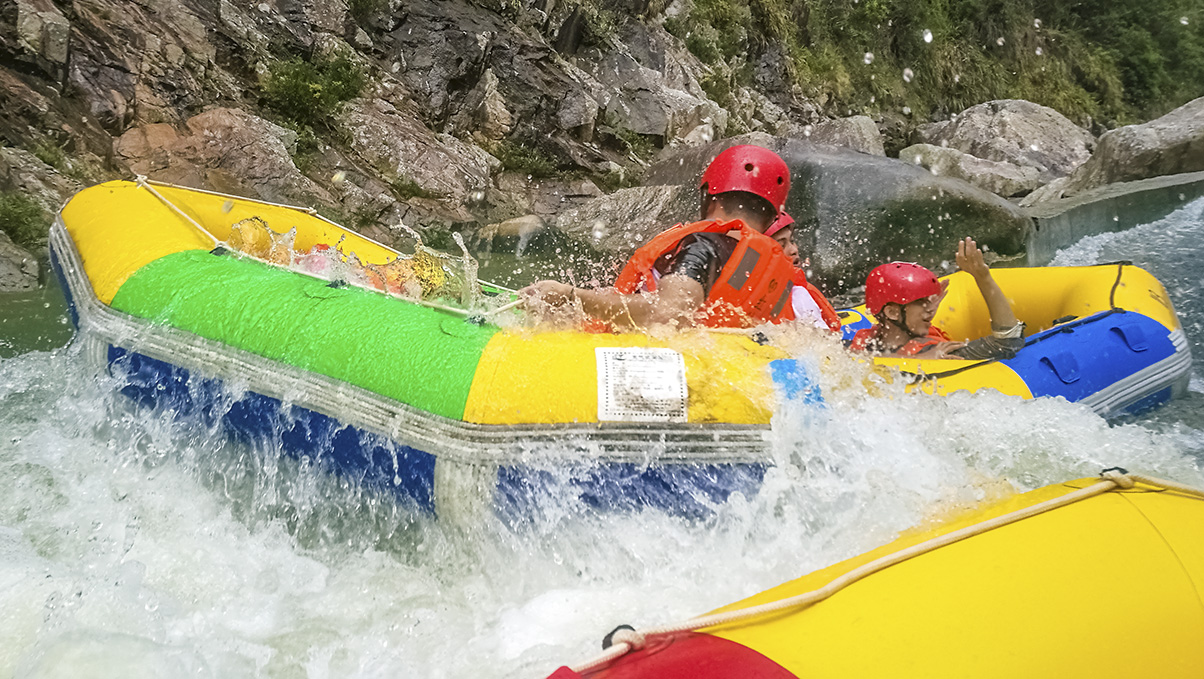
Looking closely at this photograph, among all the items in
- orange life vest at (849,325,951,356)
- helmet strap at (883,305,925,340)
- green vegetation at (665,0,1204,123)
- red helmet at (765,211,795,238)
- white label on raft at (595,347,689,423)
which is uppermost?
green vegetation at (665,0,1204,123)

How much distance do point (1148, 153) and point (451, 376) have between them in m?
10.4

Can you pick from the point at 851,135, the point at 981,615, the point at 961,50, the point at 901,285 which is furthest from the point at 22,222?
the point at 961,50

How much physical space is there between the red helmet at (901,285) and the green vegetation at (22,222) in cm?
551

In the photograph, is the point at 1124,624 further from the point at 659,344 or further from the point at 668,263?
the point at 668,263

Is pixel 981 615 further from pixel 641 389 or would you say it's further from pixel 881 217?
pixel 881 217

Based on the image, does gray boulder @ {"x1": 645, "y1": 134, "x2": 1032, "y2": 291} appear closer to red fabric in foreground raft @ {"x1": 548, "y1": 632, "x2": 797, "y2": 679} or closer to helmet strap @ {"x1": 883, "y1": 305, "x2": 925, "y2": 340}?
helmet strap @ {"x1": 883, "y1": 305, "x2": 925, "y2": 340}

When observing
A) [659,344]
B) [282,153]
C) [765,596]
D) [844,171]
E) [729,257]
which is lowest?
[282,153]

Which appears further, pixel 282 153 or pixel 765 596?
pixel 282 153

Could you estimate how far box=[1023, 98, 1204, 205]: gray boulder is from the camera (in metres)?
8.96

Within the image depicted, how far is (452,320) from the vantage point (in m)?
2.25

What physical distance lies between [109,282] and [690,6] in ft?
41.2

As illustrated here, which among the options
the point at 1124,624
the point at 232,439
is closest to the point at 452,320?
the point at 232,439

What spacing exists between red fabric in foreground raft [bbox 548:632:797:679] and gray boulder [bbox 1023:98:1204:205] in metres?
10.6

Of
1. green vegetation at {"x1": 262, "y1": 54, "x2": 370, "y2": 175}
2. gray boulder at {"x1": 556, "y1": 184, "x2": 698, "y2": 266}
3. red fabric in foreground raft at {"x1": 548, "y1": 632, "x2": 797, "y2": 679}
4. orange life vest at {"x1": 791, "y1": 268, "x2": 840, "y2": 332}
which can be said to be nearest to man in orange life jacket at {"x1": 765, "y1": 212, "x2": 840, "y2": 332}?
orange life vest at {"x1": 791, "y1": 268, "x2": 840, "y2": 332}
